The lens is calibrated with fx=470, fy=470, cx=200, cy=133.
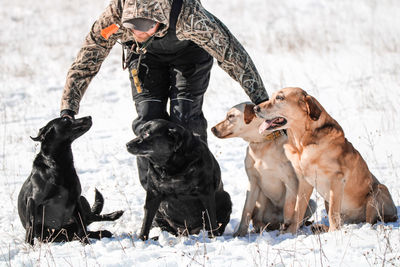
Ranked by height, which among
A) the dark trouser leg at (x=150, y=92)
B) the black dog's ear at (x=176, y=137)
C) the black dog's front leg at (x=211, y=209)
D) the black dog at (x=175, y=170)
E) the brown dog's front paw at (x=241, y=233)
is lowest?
the brown dog's front paw at (x=241, y=233)

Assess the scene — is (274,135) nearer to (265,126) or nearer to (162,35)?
(265,126)

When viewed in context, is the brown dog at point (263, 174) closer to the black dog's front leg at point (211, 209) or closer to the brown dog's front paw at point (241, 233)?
the brown dog's front paw at point (241, 233)

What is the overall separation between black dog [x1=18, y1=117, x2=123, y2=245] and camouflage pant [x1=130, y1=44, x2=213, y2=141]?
2.03ft

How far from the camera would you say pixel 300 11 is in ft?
52.5

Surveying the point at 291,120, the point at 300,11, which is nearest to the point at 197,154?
the point at 291,120

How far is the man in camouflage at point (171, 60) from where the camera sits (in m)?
4.06

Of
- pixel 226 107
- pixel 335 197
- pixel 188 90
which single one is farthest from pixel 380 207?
pixel 226 107

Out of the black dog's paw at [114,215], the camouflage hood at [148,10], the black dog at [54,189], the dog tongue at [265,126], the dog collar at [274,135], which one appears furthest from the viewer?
the black dog's paw at [114,215]

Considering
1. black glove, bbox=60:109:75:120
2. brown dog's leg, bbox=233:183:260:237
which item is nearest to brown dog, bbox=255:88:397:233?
brown dog's leg, bbox=233:183:260:237

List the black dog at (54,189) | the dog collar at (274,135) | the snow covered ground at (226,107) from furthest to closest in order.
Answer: the dog collar at (274,135) → the black dog at (54,189) → the snow covered ground at (226,107)

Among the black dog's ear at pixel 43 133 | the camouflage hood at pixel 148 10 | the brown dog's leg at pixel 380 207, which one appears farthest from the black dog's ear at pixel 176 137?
the brown dog's leg at pixel 380 207

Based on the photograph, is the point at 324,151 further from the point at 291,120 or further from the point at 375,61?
the point at 375,61

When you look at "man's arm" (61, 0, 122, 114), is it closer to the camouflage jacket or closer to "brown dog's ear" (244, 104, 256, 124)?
the camouflage jacket

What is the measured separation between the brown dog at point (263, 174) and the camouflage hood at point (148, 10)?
1.43m
